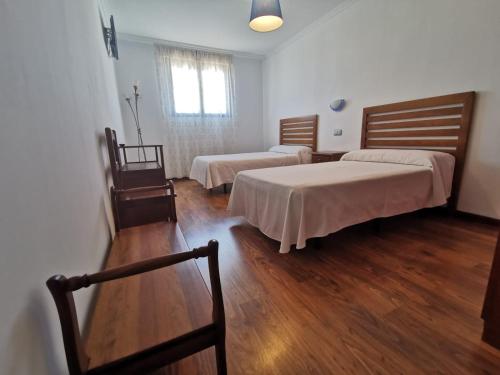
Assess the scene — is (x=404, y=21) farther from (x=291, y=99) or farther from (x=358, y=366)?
(x=358, y=366)

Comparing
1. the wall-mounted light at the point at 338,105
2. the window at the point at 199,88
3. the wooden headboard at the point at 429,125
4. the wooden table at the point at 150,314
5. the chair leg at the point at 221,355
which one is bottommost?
the chair leg at the point at 221,355

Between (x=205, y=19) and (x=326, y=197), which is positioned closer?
(x=326, y=197)

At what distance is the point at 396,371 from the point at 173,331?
2.96 ft

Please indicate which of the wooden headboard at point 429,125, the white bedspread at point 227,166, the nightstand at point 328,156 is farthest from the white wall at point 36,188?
the wooden headboard at point 429,125

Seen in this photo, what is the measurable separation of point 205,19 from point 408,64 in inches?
117

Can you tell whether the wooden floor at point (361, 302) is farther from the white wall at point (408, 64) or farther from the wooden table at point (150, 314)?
the white wall at point (408, 64)

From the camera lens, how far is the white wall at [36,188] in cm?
45

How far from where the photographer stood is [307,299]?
4.39 ft

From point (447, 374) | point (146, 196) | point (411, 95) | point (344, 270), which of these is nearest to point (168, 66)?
point (146, 196)

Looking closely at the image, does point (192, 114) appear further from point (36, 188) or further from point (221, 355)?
point (221, 355)

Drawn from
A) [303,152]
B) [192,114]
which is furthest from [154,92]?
[303,152]

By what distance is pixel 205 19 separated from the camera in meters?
3.56

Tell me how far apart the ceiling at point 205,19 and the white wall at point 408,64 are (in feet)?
1.27

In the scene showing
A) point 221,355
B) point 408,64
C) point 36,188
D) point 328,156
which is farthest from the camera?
point 328,156
